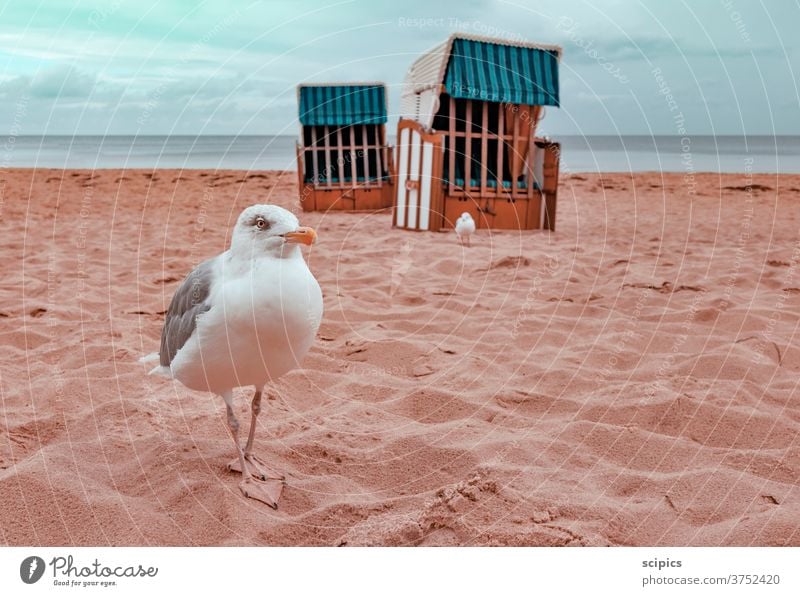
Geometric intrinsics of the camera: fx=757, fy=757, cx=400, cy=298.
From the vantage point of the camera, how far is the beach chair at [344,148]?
38.5ft

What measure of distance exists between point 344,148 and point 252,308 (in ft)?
31.6

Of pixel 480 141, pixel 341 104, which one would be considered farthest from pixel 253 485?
pixel 341 104

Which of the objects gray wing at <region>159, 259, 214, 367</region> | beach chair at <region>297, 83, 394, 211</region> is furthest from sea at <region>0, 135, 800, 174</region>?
gray wing at <region>159, 259, 214, 367</region>

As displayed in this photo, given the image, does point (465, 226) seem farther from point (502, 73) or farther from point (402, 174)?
point (502, 73)

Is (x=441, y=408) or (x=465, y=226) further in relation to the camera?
(x=465, y=226)

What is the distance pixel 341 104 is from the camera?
11703 millimetres

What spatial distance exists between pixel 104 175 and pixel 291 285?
16.7 m

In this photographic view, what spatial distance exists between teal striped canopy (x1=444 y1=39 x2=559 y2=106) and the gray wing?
22.1 ft

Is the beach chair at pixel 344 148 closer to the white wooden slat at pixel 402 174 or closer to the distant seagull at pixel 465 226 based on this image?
the white wooden slat at pixel 402 174

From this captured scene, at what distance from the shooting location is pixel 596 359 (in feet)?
16.3

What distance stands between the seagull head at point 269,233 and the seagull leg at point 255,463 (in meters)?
0.76

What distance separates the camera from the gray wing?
3.08 metres
